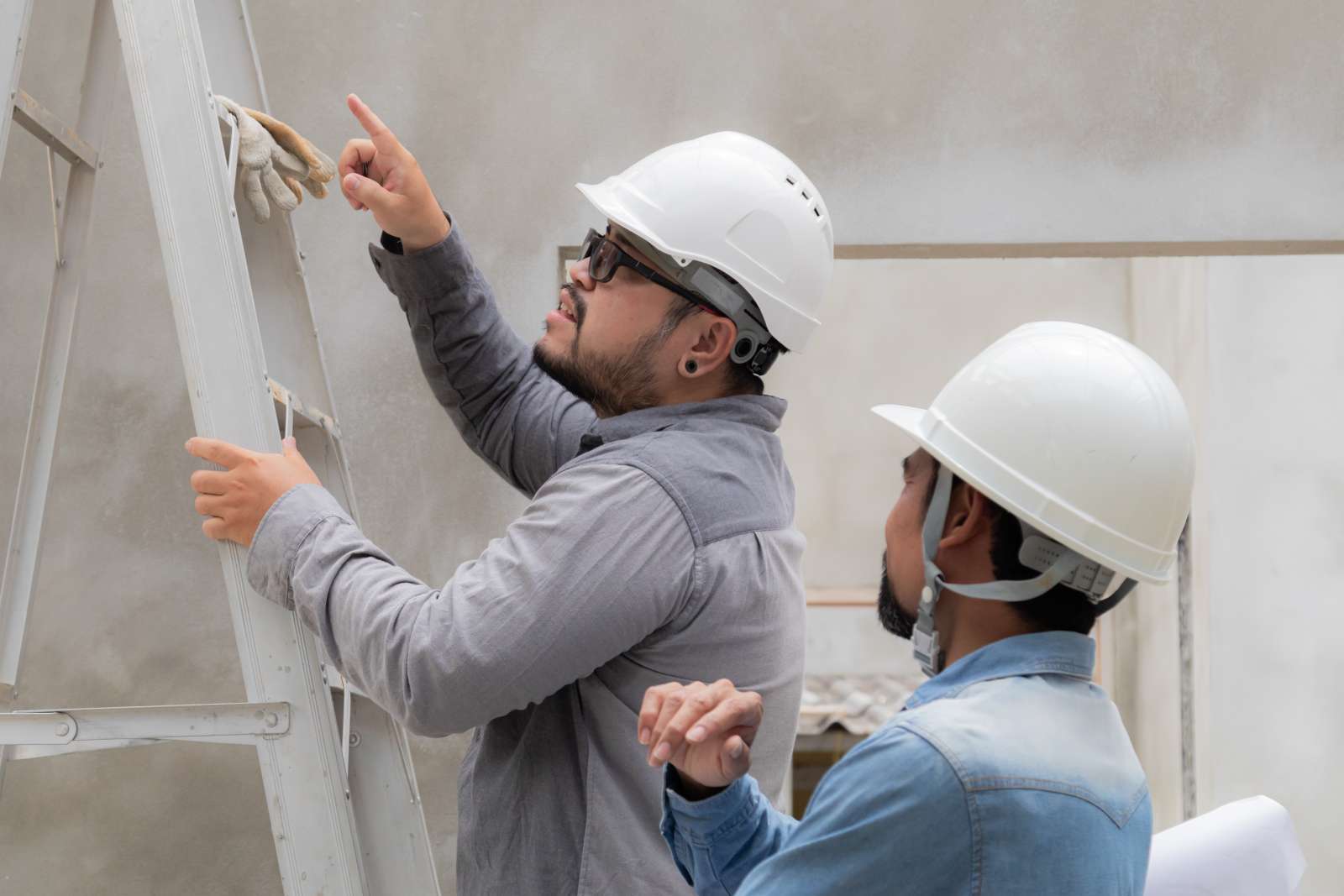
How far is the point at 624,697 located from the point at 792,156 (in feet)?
4.69

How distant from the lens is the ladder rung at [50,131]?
2.02 metres

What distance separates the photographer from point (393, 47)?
282 centimetres

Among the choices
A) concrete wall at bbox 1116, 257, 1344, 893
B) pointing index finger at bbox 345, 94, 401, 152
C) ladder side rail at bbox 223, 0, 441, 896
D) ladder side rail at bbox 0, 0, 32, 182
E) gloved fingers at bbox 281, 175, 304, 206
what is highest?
ladder side rail at bbox 0, 0, 32, 182

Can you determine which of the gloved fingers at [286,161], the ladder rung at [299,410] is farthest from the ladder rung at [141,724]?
the gloved fingers at [286,161]

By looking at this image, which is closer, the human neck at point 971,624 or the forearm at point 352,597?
the human neck at point 971,624

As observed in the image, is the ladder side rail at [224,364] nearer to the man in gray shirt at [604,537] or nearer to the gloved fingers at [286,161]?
the man in gray shirt at [604,537]

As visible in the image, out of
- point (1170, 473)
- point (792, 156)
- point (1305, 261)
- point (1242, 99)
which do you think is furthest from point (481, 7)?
point (1305, 261)

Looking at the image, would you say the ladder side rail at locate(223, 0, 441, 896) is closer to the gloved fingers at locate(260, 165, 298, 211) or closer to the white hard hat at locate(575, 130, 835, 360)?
the gloved fingers at locate(260, 165, 298, 211)

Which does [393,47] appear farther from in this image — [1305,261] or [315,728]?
[1305,261]

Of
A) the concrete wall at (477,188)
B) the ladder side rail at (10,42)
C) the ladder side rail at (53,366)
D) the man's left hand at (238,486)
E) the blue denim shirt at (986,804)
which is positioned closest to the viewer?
the blue denim shirt at (986,804)

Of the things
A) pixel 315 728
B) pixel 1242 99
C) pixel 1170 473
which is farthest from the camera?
pixel 1242 99

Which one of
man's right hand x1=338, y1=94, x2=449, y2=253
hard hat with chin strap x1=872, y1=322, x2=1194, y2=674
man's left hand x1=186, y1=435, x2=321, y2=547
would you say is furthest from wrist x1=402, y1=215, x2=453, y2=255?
hard hat with chin strap x1=872, y1=322, x2=1194, y2=674

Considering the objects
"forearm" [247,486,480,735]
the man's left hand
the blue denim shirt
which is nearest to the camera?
the blue denim shirt

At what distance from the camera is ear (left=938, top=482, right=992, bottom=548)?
1.42m
